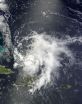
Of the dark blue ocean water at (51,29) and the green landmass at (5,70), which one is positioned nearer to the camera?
the dark blue ocean water at (51,29)

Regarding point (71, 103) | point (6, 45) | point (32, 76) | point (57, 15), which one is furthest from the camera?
point (57, 15)

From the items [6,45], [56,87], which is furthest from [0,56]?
[56,87]

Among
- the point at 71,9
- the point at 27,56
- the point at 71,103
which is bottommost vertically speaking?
the point at 71,103

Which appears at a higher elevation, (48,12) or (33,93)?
(48,12)

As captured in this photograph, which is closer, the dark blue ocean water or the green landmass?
the dark blue ocean water

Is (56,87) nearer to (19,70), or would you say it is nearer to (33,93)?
(33,93)

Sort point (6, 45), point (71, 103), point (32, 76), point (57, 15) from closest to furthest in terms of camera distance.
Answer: point (71, 103)
point (32, 76)
point (6, 45)
point (57, 15)

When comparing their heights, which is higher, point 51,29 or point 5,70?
point 51,29

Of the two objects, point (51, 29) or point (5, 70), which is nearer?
point (5, 70)

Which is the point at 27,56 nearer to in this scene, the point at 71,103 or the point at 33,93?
the point at 33,93

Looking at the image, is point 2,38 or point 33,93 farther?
point 2,38
